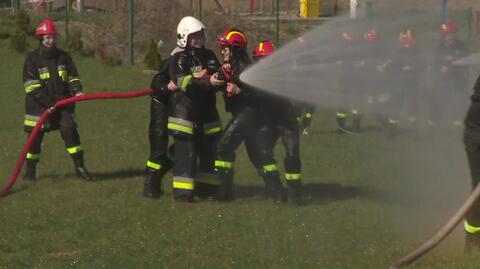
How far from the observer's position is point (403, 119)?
1827 cm

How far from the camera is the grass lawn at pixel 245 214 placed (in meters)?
8.21

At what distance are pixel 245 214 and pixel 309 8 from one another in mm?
22376

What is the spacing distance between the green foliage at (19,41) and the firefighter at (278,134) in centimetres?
1727

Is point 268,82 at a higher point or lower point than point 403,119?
higher

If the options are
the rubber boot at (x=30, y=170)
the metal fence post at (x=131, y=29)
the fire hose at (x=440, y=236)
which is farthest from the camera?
the metal fence post at (x=131, y=29)

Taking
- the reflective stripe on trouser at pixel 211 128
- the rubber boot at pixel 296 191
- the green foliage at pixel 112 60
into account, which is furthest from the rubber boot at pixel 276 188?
the green foliage at pixel 112 60

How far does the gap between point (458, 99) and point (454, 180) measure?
5.19 m

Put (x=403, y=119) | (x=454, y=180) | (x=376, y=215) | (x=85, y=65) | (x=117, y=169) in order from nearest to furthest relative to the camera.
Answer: (x=376, y=215)
(x=454, y=180)
(x=117, y=169)
(x=403, y=119)
(x=85, y=65)

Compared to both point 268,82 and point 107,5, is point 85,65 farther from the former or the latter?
point 268,82

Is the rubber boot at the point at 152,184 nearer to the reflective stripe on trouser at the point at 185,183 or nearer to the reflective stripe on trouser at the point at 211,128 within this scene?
the reflective stripe on trouser at the point at 185,183

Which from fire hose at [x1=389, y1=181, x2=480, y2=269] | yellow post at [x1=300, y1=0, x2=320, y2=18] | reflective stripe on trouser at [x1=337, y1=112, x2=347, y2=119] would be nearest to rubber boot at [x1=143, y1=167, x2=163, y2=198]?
fire hose at [x1=389, y1=181, x2=480, y2=269]

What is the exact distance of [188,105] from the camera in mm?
10516

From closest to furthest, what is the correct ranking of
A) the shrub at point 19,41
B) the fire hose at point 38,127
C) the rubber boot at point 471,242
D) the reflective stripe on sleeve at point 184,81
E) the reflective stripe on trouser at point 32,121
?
1. the rubber boot at point 471,242
2. the reflective stripe on sleeve at point 184,81
3. the fire hose at point 38,127
4. the reflective stripe on trouser at point 32,121
5. the shrub at point 19,41

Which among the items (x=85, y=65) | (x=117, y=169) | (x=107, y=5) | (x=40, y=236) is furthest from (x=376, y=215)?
→ (x=107, y=5)
